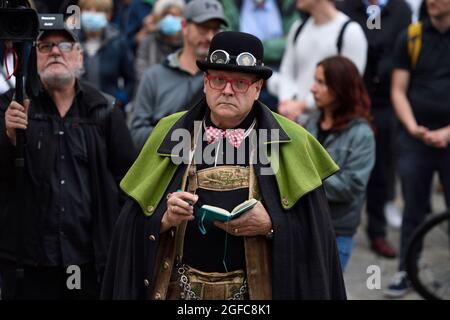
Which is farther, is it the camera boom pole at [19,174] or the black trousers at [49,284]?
the black trousers at [49,284]

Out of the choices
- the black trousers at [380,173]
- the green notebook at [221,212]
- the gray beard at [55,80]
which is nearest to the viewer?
the green notebook at [221,212]

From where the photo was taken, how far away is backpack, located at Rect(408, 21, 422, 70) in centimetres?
701

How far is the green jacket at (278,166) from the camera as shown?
4059mm

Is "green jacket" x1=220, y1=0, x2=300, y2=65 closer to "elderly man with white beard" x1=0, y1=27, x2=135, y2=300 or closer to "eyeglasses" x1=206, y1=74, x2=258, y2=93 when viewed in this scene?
"elderly man with white beard" x1=0, y1=27, x2=135, y2=300

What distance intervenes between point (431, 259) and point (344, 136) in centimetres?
162

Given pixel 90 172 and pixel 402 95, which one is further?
pixel 402 95

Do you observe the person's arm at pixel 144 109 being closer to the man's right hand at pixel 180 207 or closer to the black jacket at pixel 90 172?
the black jacket at pixel 90 172

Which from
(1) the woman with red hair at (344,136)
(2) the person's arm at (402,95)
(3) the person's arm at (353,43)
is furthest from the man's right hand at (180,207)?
(2) the person's arm at (402,95)

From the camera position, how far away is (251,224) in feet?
13.0

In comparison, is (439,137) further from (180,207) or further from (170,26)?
(180,207)

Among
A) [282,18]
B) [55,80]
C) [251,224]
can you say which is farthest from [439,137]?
[251,224]

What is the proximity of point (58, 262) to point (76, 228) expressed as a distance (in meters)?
0.20

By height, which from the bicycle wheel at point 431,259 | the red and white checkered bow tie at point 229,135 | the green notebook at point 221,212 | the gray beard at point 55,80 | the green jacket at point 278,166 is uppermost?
the gray beard at point 55,80

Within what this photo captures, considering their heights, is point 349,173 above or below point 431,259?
above
